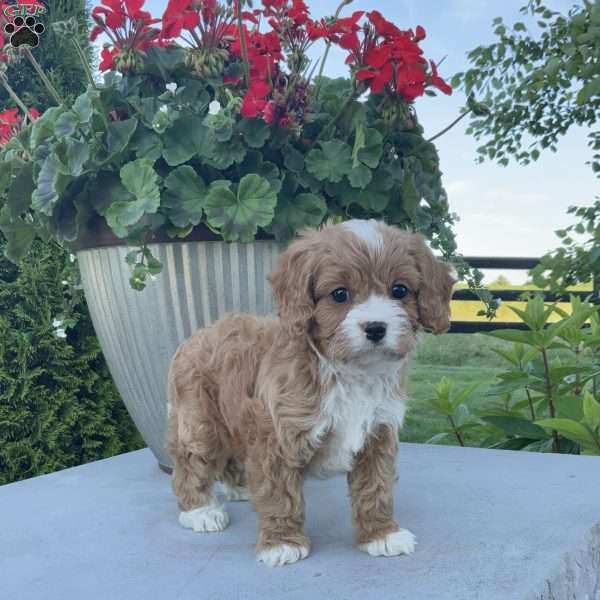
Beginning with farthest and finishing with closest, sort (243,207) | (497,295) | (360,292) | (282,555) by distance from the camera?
1. (497,295)
2. (243,207)
3. (282,555)
4. (360,292)

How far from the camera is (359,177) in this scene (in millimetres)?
3389

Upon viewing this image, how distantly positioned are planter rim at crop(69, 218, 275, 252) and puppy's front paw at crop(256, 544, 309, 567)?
4.98 ft

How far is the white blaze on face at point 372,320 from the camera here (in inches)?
84.0

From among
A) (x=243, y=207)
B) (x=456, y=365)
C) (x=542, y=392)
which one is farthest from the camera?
(x=456, y=365)

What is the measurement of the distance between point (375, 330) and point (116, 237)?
1.89 m

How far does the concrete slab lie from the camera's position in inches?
92.7

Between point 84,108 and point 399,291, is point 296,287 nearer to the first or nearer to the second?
point 399,291

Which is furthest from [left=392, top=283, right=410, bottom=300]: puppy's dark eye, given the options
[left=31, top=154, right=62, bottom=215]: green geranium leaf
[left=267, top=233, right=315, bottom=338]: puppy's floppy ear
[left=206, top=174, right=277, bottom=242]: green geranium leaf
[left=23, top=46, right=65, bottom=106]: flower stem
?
[left=23, top=46, right=65, bottom=106]: flower stem

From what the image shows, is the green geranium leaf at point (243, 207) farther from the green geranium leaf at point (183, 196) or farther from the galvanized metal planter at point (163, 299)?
the galvanized metal planter at point (163, 299)

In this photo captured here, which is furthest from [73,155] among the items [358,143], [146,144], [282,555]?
[282,555]

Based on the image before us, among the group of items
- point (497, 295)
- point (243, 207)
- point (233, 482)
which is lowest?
point (497, 295)

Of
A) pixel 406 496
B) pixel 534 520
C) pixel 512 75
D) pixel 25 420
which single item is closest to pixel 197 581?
pixel 406 496

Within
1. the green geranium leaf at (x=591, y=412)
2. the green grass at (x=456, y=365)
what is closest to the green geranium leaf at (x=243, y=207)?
the green geranium leaf at (x=591, y=412)

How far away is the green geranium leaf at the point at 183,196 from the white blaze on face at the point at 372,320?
1352mm
